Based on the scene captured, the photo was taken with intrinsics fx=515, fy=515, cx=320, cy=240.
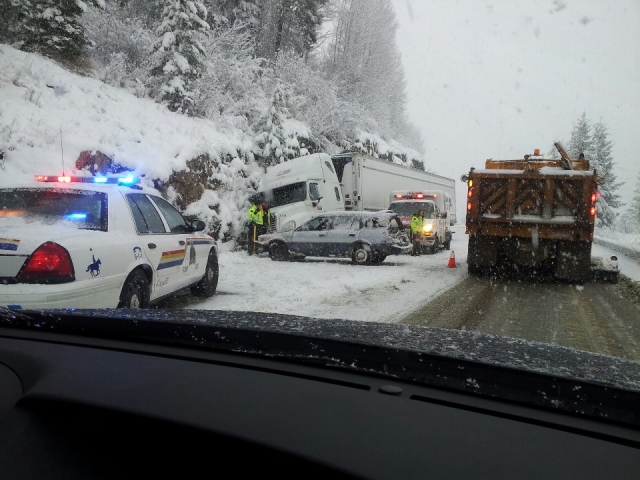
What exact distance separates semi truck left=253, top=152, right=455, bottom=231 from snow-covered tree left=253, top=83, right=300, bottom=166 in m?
2.28

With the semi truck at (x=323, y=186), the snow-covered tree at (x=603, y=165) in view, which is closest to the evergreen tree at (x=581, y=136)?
the snow-covered tree at (x=603, y=165)

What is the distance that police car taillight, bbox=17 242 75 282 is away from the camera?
4598 mm

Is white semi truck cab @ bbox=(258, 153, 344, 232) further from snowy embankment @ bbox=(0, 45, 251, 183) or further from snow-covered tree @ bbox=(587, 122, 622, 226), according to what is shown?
snow-covered tree @ bbox=(587, 122, 622, 226)

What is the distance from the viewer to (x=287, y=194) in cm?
1864

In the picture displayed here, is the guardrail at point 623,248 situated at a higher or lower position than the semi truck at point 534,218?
lower

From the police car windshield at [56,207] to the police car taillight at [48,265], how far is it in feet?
2.04

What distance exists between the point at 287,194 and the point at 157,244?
1235cm

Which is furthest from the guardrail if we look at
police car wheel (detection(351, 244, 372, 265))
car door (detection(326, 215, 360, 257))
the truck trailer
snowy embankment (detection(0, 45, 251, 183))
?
snowy embankment (detection(0, 45, 251, 183))

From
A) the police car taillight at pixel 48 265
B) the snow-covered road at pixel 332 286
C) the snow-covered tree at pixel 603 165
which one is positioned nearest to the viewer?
the police car taillight at pixel 48 265

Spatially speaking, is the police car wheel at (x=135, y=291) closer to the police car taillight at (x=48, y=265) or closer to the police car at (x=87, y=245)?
the police car at (x=87, y=245)

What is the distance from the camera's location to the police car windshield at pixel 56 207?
17.3ft

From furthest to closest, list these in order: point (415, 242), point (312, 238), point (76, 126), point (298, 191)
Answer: point (415, 242)
point (298, 191)
point (312, 238)
point (76, 126)

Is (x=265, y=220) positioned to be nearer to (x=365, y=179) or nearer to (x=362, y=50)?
(x=365, y=179)

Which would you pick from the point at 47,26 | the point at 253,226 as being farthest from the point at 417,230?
the point at 47,26
